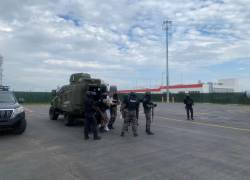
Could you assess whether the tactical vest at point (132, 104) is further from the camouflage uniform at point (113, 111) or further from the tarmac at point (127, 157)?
the camouflage uniform at point (113, 111)

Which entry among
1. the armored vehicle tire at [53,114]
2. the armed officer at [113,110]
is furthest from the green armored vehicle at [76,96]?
the armored vehicle tire at [53,114]

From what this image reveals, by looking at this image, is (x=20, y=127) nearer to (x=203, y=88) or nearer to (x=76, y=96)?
(x=76, y=96)

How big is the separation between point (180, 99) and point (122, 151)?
4929cm

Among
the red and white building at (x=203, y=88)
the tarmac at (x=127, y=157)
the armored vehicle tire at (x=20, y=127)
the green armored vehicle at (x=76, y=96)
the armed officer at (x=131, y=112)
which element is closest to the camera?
the tarmac at (x=127, y=157)

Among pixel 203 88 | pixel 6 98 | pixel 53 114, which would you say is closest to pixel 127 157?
pixel 6 98

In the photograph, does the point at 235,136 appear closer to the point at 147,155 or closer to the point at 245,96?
the point at 147,155

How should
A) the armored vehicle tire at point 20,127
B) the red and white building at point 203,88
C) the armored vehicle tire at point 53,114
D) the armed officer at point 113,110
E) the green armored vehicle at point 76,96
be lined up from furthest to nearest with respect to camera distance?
the red and white building at point 203,88 → the armored vehicle tire at point 53,114 → the green armored vehicle at point 76,96 → the armed officer at point 113,110 → the armored vehicle tire at point 20,127

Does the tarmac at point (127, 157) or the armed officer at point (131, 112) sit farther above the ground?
the armed officer at point (131, 112)

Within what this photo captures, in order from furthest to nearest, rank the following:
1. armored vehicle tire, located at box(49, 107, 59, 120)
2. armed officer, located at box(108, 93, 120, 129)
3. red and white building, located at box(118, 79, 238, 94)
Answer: red and white building, located at box(118, 79, 238, 94), armored vehicle tire, located at box(49, 107, 59, 120), armed officer, located at box(108, 93, 120, 129)

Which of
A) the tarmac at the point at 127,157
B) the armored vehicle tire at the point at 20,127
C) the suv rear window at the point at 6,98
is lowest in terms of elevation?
the tarmac at the point at 127,157

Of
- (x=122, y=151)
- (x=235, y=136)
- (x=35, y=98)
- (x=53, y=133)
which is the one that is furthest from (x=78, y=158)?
(x=35, y=98)

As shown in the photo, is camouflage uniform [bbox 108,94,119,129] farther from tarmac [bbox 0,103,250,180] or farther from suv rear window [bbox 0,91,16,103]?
suv rear window [bbox 0,91,16,103]

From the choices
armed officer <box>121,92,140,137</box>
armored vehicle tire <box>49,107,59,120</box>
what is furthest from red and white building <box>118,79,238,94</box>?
armed officer <box>121,92,140,137</box>

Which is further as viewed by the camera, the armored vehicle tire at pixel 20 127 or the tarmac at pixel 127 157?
the armored vehicle tire at pixel 20 127
